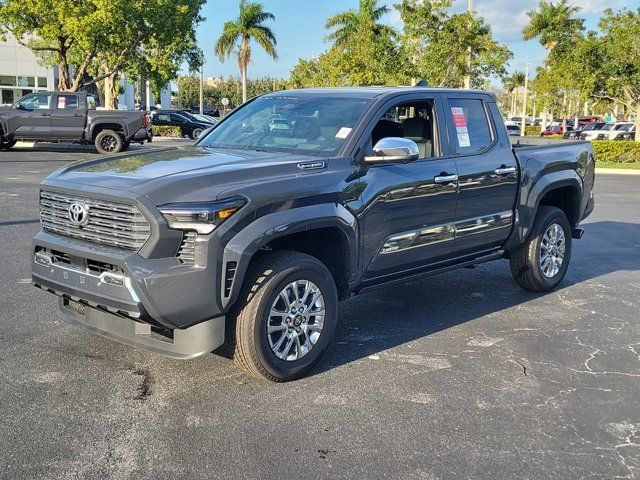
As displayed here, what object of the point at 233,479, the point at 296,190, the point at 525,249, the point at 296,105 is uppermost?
the point at 296,105

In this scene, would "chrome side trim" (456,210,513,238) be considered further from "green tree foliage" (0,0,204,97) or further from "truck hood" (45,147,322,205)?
"green tree foliage" (0,0,204,97)

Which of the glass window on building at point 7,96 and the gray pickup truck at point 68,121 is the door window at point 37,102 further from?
the glass window on building at point 7,96

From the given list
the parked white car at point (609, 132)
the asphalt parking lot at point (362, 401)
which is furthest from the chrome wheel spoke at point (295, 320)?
the parked white car at point (609, 132)

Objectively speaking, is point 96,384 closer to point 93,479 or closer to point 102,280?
point 102,280

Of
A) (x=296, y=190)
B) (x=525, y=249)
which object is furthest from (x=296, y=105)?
(x=525, y=249)

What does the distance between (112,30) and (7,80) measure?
21028 mm

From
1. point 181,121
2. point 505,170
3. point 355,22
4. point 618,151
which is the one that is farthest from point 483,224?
point 355,22

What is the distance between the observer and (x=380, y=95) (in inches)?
201

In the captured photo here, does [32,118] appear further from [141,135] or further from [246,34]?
[246,34]

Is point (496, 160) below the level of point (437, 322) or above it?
above

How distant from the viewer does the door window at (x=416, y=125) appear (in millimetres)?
5324

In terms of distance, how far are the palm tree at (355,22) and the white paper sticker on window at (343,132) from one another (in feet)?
121

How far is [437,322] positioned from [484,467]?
2.41 metres

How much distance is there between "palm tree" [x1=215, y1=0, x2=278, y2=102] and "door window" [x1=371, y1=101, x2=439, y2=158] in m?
44.2
